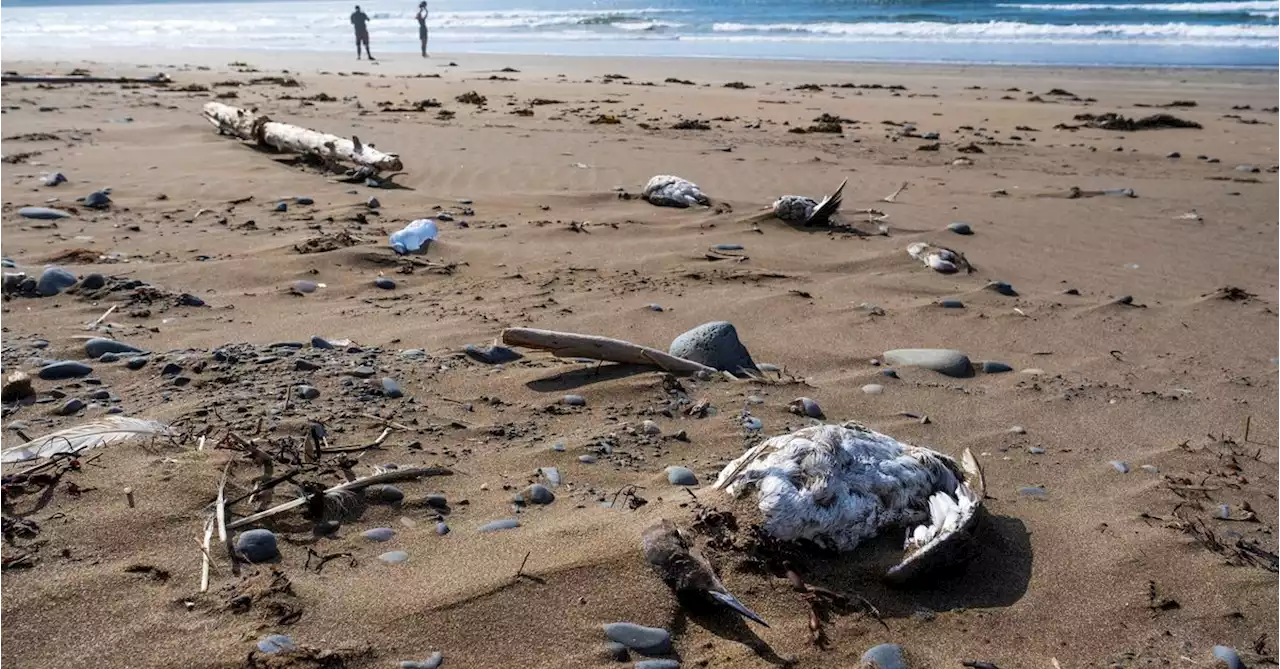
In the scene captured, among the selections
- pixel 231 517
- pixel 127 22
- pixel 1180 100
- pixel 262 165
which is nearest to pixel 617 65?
pixel 1180 100

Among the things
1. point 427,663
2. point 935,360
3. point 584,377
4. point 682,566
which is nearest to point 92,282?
point 584,377

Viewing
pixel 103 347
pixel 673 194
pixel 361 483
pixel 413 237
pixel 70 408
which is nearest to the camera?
pixel 361 483

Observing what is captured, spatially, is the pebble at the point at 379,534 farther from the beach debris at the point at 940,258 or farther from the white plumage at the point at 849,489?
the beach debris at the point at 940,258

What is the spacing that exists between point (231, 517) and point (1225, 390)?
127 inches

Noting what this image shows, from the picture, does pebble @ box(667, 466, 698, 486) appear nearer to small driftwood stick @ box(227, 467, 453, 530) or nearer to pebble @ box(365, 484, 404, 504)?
small driftwood stick @ box(227, 467, 453, 530)

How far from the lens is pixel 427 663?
1768mm

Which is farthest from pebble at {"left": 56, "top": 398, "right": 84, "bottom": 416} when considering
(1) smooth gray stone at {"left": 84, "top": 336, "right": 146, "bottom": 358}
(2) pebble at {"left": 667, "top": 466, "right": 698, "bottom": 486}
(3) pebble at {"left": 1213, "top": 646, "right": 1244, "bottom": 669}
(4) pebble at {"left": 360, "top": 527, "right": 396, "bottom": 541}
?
(3) pebble at {"left": 1213, "top": 646, "right": 1244, "bottom": 669}

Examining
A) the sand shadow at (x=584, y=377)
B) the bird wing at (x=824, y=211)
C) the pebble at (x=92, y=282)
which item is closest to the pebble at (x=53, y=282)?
the pebble at (x=92, y=282)

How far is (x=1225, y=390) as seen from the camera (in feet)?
11.2

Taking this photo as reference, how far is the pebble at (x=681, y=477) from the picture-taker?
244 centimetres

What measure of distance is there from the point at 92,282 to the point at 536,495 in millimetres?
2463

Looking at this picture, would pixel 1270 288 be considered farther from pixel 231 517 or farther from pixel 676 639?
pixel 231 517

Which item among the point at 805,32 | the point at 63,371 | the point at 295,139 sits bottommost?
the point at 63,371

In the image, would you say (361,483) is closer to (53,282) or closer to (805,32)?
(53,282)
